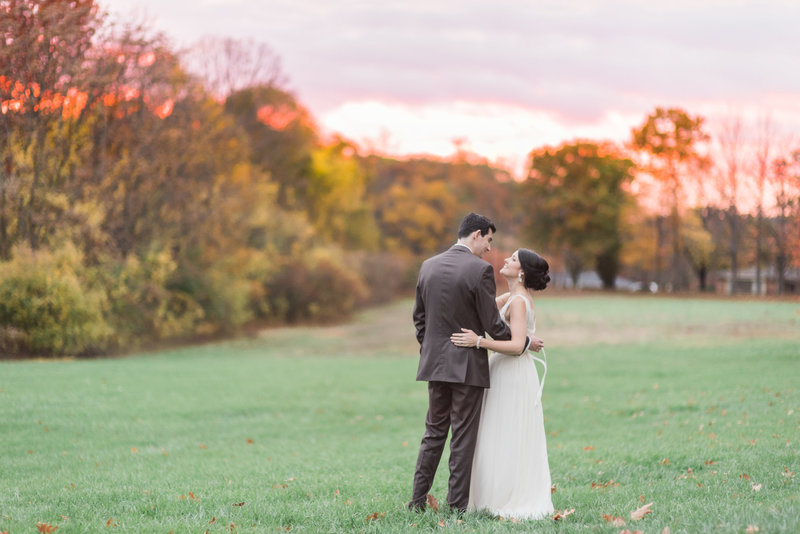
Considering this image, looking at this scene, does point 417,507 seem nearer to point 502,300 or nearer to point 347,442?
point 502,300

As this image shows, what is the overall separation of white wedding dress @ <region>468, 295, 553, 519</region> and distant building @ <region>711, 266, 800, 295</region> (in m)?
58.4

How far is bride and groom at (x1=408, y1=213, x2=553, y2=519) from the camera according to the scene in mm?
5891

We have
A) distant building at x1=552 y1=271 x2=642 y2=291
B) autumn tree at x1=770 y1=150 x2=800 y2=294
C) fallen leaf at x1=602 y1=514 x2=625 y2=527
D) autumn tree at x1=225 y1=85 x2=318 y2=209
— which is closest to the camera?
fallen leaf at x1=602 y1=514 x2=625 y2=527

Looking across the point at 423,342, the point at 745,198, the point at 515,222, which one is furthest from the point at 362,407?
the point at 515,222

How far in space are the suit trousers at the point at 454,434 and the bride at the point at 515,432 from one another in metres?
0.12

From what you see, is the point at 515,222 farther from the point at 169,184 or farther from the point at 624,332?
the point at 169,184

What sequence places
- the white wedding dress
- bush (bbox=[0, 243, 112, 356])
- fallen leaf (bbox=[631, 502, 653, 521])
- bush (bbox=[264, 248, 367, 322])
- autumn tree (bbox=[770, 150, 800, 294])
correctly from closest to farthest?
fallen leaf (bbox=[631, 502, 653, 521]) < the white wedding dress < bush (bbox=[0, 243, 112, 356]) < autumn tree (bbox=[770, 150, 800, 294]) < bush (bbox=[264, 248, 367, 322])

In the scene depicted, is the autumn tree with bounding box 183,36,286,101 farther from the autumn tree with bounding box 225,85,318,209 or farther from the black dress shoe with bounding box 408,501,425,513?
the black dress shoe with bounding box 408,501,425,513

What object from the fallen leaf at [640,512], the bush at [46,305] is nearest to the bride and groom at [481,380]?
the fallen leaf at [640,512]

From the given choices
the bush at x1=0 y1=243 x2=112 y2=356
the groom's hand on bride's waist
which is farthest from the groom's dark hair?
the bush at x1=0 y1=243 x2=112 y2=356

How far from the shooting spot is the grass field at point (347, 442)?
602 cm

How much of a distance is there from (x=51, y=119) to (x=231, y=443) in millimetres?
17298

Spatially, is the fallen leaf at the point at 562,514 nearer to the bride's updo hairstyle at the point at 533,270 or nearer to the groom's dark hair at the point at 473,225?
the bride's updo hairstyle at the point at 533,270

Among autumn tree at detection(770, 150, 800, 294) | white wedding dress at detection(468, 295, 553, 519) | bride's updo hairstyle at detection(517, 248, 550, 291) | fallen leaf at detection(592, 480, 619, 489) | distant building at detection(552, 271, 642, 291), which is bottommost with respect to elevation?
distant building at detection(552, 271, 642, 291)
